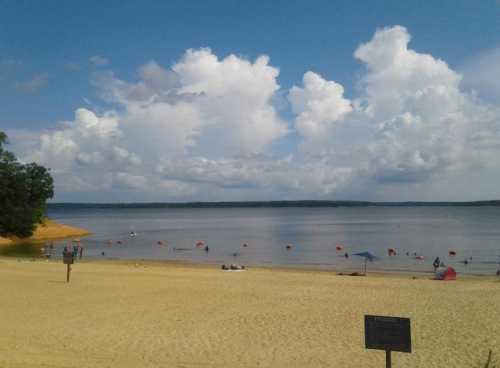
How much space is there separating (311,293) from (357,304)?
248 cm

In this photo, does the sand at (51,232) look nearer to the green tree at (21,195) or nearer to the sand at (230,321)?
the green tree at (21,195)

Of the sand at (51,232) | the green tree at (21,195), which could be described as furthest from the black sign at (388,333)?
the sand at (51,232)

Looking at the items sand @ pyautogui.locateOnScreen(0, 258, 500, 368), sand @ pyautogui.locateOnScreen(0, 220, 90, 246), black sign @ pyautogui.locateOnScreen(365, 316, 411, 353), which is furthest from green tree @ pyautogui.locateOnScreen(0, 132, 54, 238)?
black sign @ pyautogui.locateOnScreen(365, 316, 411, 353)

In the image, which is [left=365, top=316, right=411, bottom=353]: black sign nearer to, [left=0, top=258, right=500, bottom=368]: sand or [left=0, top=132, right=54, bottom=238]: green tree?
[left=0, top=258, right=500, bottom=368]: sand

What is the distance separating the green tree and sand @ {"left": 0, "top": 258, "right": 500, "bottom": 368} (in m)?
34.4

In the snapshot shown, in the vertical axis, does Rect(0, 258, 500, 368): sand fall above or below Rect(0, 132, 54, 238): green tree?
below

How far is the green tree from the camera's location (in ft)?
174

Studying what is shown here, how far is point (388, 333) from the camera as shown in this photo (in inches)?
260

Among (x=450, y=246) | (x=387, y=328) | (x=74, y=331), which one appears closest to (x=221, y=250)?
(x=450, y=246)

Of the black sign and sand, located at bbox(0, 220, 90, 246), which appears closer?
the black sign

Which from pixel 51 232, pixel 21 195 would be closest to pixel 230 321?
pixel 21 195

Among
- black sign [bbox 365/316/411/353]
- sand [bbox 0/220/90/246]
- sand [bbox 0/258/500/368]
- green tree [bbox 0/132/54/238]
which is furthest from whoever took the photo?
sand [bbox 0/220/90/246]

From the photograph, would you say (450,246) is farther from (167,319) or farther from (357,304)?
(167,319)

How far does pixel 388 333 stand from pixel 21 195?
183ft
